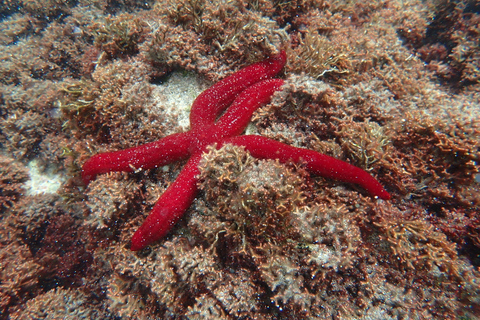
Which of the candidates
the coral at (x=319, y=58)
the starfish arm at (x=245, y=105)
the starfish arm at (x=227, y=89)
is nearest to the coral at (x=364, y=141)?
the coral at (x=319, y=58)

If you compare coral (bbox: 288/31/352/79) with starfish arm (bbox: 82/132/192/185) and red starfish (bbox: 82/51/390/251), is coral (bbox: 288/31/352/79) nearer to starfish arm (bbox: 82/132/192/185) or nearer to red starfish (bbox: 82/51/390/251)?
red starfish (bbox: 82/51/390/251)

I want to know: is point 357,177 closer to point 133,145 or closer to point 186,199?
point 186,199

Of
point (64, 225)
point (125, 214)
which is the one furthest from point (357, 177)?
point (64, 225)

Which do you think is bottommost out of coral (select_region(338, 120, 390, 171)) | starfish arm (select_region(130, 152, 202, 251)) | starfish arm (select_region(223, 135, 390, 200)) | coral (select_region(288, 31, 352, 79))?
starfish arm (select_region(130, 152, 202, 251))

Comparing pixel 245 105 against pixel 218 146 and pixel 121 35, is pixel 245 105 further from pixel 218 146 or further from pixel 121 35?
pixel 121 35

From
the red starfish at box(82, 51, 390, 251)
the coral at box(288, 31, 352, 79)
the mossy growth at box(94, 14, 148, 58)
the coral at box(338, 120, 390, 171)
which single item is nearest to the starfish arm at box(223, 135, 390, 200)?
the red starfish at box(82, 51, 390, 251)

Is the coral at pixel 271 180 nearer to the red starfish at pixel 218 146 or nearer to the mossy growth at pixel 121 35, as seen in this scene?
the mossy growth at pixel 121 35

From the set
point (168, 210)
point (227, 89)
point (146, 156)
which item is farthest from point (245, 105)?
point (168, 210)

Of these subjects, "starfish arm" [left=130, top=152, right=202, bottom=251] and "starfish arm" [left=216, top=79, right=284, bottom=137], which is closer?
"starfish arm" [left=130, top=152, right=202, bottom=251]
